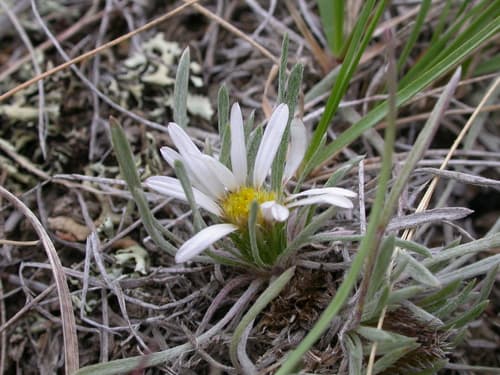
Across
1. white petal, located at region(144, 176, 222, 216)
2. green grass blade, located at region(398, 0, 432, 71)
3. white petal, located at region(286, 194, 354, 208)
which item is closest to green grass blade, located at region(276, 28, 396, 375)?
white petal, located at region(286, 194, 354, 208)

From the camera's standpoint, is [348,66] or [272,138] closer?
[272,138]

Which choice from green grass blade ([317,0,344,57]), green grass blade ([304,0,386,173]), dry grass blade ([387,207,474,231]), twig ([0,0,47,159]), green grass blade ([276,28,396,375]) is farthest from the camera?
twig ([0,0,47,159])

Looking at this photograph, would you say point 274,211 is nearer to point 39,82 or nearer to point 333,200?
point 333,200

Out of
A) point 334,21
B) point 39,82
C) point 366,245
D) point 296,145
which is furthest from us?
point 39,82

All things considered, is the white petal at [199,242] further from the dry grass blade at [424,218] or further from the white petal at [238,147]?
the dry grass blade at [424,218]

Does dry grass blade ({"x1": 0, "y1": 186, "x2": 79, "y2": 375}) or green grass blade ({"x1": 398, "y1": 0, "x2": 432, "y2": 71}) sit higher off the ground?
green grass blade ({"x1": 398, "y1": 0, "x2": 432, "y2": 71})

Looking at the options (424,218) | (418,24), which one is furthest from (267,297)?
(418,24)

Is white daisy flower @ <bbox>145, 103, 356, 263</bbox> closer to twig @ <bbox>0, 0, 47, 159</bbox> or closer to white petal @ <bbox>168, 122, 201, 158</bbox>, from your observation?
white petal @ <bbox>168, 122, 201, 158</bbox>
